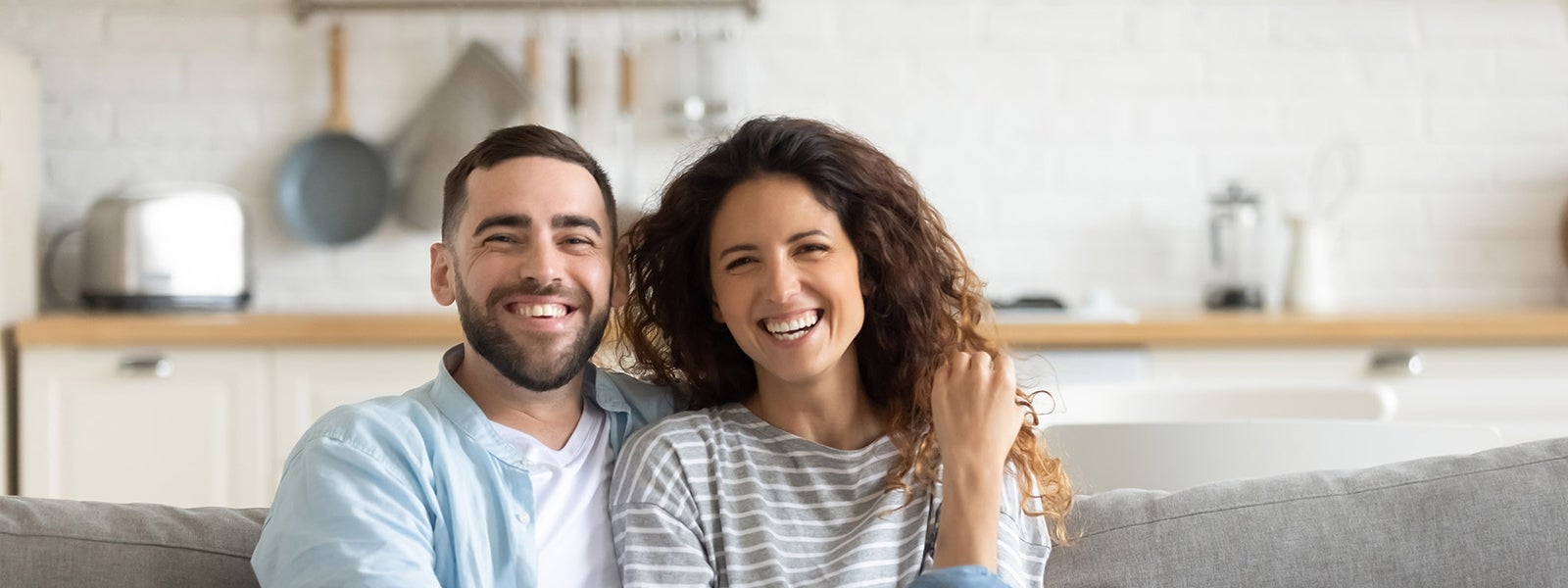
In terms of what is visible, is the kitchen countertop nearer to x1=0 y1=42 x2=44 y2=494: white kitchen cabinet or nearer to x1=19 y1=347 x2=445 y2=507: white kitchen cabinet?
x1=19 y1=347 x2=445 y2=507: white kitchen cabinet

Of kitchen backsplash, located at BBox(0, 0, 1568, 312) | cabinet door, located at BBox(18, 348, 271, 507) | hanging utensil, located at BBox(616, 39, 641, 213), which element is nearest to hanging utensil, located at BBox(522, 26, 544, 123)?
kitchen backsplash, located at BBox(0, 0, 1568, 312)

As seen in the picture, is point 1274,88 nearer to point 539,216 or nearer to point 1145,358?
point 1145,358

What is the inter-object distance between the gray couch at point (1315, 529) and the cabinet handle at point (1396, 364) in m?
1.60

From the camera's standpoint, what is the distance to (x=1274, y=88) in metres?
3.59

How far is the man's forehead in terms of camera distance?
4.56 ft

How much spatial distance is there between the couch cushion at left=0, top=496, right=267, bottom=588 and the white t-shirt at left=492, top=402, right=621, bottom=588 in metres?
0.26

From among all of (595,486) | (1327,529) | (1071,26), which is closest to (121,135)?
(1071,26)

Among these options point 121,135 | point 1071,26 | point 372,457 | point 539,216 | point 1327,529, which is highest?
point 1071,26

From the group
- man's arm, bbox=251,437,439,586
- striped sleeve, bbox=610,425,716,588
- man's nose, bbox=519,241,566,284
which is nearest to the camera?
man's arm, bbox=251,437,439,586

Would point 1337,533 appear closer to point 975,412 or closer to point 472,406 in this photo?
point 975,412

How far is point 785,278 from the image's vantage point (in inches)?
54.6

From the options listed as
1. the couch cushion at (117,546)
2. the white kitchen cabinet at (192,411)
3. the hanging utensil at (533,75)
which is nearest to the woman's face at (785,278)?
the couch cushion at (117,546)

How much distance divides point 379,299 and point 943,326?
232cm

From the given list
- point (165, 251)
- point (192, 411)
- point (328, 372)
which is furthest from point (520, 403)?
point (165, 251)
